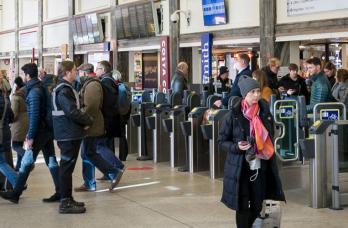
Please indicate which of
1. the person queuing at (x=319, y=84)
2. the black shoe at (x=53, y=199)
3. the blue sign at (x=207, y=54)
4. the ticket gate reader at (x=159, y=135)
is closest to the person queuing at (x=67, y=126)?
the black shoe at (x=53, y=199)

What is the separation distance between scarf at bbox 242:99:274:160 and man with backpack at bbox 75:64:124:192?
322cm

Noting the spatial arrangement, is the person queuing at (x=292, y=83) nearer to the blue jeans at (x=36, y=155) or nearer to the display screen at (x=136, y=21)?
the blue jeans at (x=36, y=155)

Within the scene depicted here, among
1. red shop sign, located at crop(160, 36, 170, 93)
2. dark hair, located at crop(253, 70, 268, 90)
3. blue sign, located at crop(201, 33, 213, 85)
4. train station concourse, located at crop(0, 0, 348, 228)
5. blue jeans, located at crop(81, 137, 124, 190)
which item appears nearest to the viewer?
train station concourse, located at crop(0, 0, 348, 228)

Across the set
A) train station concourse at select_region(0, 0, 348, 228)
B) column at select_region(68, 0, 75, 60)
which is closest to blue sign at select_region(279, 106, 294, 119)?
train station concourse at select_region(0, 0, 348, 228)

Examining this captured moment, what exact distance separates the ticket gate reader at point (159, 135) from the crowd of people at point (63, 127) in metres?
2.03

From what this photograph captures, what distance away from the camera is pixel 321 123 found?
6648mm

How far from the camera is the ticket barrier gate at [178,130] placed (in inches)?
395

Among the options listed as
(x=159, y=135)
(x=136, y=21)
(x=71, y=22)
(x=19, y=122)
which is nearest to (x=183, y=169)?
(x=159, y=135)

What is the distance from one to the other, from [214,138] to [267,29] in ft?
17.6

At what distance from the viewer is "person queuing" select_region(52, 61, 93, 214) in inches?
256

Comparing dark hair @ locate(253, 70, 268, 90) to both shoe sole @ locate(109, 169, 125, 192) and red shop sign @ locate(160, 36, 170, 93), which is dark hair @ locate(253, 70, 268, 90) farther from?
red shop sign @ locate(160, 36, 170, 93)

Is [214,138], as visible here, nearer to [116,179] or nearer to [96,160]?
Answer: [116,179]

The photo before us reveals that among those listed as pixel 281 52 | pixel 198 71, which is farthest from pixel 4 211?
pixel 198 71

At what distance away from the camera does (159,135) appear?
1082cm
